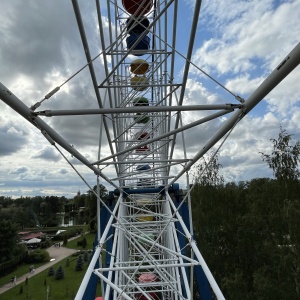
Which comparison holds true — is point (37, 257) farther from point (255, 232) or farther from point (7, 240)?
point (255, 232)

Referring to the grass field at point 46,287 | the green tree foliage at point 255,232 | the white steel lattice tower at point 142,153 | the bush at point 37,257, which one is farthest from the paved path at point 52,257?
the white steel lattice tower at point 142,153

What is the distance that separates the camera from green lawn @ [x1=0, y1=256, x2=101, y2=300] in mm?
17781

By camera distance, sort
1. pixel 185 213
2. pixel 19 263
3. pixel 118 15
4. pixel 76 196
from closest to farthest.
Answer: pixel 118 15, pixel 185 213, pixel 19 263, pixel 76 196

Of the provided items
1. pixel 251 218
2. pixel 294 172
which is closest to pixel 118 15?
pixel 294 172

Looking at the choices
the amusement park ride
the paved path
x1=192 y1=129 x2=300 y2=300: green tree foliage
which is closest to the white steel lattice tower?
the amusement park ride

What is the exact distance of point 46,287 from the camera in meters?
19.6

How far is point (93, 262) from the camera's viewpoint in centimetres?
363

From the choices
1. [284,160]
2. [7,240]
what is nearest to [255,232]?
[284,160]

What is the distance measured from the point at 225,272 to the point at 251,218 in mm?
2901

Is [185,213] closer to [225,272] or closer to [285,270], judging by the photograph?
[285,270]

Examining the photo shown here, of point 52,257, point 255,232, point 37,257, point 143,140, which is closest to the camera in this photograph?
point 143,140

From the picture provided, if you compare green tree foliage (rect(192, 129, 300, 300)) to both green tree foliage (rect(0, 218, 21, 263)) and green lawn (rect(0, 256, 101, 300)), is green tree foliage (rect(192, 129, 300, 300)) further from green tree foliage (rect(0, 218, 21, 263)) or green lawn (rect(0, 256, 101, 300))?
green tree foliage (rect(0, 218, 21, 263))

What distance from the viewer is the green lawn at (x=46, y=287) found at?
17.8 metres

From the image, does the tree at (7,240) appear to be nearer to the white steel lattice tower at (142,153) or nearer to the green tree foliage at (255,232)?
the green tree foliage at (255,232)
